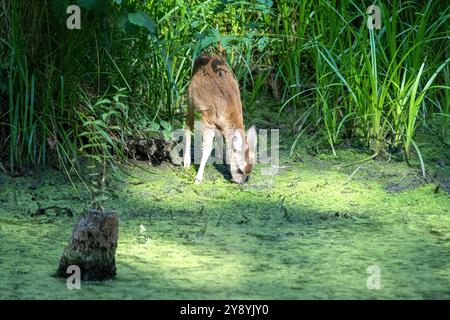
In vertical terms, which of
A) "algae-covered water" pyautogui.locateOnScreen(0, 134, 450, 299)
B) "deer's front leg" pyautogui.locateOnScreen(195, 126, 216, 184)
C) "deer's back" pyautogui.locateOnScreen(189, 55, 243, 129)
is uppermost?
"deer's back" pyautogui.locateOnScreen(189, 55, 243, 129)

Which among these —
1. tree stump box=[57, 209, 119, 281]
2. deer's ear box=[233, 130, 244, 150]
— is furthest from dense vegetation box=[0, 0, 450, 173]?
tree stump box=[57, 209, 119, 281]

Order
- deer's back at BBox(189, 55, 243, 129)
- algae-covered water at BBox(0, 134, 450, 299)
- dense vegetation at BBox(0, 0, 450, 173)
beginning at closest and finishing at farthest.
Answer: algae-covered water at BBox(0, 134, 450, 299), dense vegetation at BBox(0, 0, 450, 173), deer's back at BBox(189, 55, 243, 129)

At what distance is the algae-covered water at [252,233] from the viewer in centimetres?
401

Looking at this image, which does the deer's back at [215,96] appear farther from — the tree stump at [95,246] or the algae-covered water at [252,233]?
the tree stump at [95,246]

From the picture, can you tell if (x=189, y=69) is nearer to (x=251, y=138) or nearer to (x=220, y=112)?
(x=220, y=112)

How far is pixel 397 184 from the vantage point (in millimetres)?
5895

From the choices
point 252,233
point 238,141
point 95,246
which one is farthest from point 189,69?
point 95,246

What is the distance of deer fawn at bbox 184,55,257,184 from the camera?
5.86m

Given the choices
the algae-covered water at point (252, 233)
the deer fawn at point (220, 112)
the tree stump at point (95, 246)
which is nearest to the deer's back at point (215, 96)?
the deer fawn at point (220, 112)

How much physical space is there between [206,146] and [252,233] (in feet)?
3.70

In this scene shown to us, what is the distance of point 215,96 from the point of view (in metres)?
6.00

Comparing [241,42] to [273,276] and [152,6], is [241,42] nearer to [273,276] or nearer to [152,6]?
[152,6]

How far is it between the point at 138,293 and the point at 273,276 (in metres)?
0.61

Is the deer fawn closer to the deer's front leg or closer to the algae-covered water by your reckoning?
the deer's front leg
